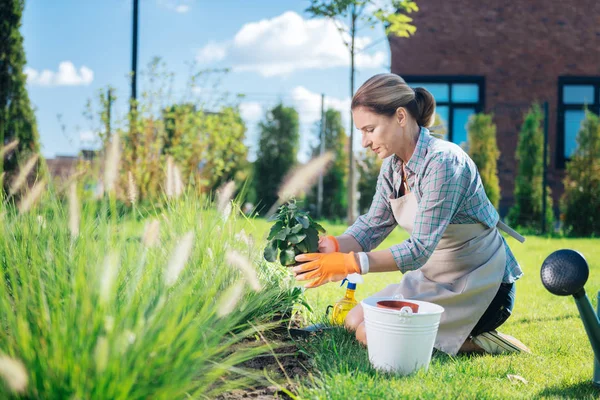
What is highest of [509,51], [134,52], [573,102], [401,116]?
[509,51]

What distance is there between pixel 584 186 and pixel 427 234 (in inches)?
341

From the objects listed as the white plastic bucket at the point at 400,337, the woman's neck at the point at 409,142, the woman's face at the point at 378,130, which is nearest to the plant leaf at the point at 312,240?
the white plastic bucket at the point at 400,337

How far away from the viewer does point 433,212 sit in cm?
274

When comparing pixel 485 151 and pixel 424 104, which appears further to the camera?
pixel 485 151

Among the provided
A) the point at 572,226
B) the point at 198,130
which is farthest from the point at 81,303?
the point at 572,226

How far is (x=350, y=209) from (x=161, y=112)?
3108 mm

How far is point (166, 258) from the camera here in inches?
113

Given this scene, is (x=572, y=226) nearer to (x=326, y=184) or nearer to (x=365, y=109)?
(x=326, y=184)

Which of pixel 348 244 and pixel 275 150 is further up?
pixel 275 150

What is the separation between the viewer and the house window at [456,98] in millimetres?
12883

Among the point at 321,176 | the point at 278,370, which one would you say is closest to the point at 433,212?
the point at 278,370

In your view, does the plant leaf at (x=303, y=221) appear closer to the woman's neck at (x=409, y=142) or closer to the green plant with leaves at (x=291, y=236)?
the green plant with leaves at (x=291, y=236)

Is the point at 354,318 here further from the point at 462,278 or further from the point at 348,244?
the point at 462,278

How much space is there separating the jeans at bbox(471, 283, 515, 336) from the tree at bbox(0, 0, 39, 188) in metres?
8.26
